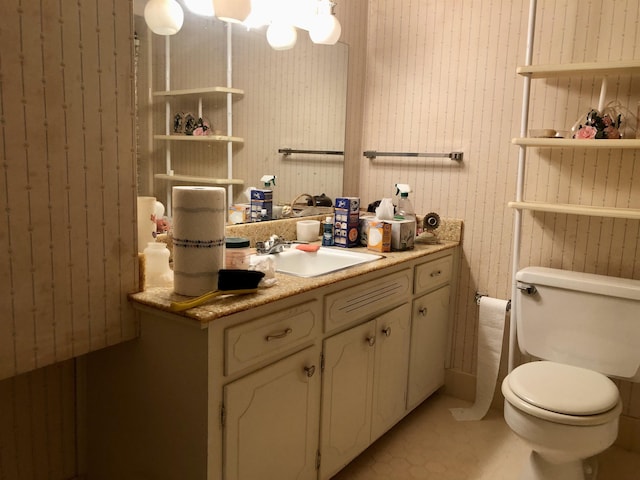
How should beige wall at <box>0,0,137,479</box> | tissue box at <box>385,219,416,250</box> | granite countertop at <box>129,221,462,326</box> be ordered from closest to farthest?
1. beige wall at <box>0,0,137,479</box>
2. granite countertop at <box>129,221,462,326</box>
3. tissue box at <box>385,219,416,250</box>

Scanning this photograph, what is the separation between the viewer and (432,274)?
2336 millimetres

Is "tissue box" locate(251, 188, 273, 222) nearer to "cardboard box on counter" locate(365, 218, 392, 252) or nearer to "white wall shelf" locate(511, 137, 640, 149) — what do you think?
"cardboard box on counter" locate(365, 218, 392, 252)

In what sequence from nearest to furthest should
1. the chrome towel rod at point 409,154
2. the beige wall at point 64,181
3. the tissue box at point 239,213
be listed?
the beige wall at point 64,181, the tissue box at point 239,213, the chrome towel rod at point 409,154

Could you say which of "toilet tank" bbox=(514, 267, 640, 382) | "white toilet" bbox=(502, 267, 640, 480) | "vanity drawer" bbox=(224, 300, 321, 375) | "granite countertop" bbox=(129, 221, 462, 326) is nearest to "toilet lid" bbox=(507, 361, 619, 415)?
"white toilet" bbox=(502, 267, 640, 480)

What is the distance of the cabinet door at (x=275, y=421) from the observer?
1.37 metres

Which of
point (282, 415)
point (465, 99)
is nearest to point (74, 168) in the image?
point (282, 415)

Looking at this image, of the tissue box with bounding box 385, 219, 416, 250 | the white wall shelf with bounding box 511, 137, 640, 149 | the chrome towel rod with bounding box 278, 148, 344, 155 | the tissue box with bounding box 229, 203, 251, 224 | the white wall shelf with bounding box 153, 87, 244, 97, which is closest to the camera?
the white wall shelf with bounding box 153, 87, 244, 97

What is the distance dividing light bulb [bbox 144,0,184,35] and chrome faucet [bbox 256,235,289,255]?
812mm

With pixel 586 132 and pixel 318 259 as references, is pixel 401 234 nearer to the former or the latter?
pixel 318 259

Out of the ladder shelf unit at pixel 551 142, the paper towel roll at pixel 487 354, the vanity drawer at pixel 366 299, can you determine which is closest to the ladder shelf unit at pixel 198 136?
the vanity drawer at pixel 366 299

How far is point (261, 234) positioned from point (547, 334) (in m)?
1.23

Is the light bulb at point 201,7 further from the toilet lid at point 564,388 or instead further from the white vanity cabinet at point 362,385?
the toilet lid at point 564,388

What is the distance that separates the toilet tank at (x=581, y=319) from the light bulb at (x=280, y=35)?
4.43 feet

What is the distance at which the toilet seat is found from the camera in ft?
5.40
